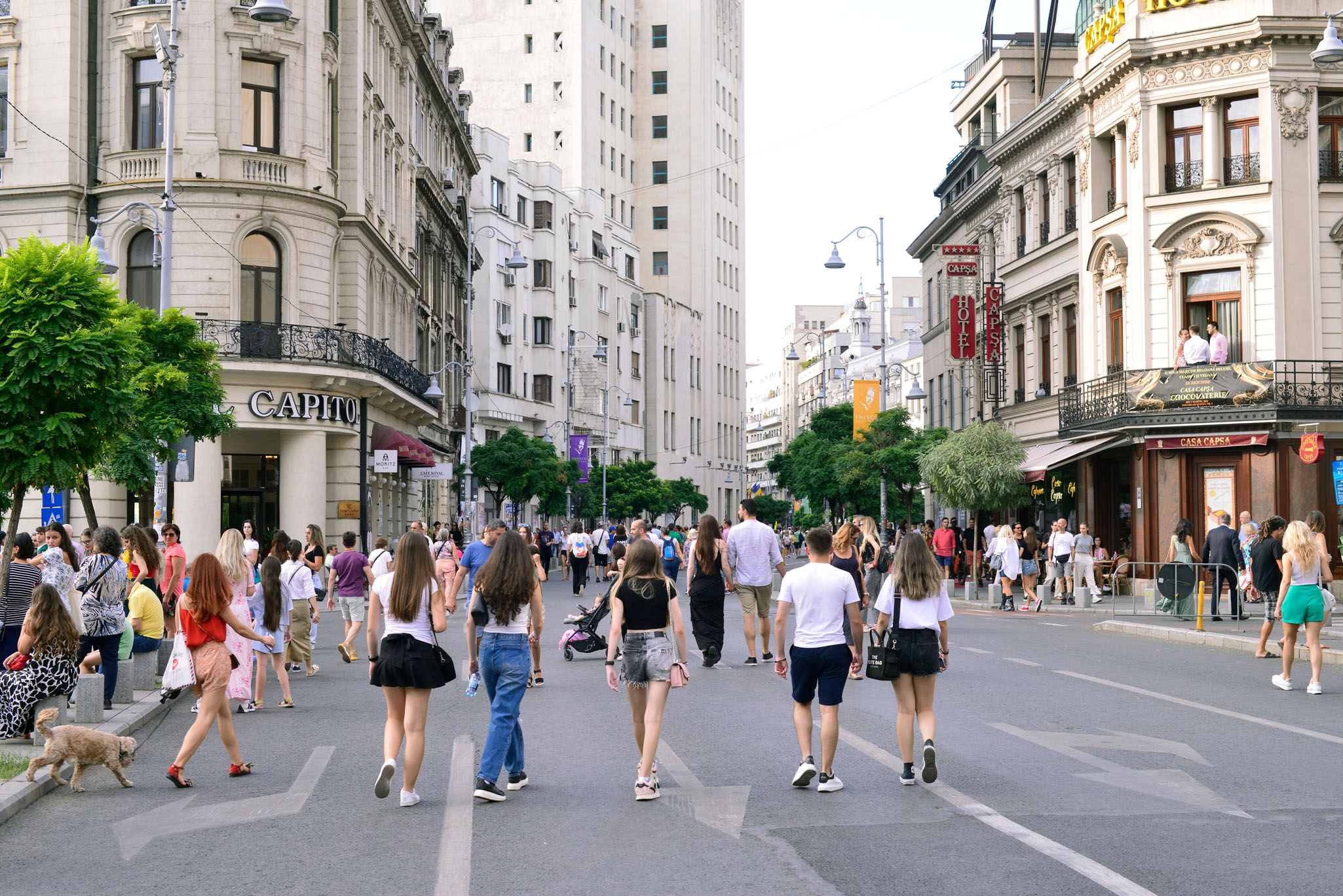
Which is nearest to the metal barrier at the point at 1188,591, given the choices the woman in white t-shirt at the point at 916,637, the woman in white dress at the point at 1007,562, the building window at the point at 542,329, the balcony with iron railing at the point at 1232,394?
the woman in white dress at the point at 1007,562

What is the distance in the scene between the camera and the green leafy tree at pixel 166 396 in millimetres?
22594

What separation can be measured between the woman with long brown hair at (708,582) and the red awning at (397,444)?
68.8ft

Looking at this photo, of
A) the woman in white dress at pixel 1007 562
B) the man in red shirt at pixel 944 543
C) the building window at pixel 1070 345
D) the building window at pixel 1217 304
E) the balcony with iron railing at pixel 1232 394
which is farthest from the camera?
the building window at pixel 1070 345

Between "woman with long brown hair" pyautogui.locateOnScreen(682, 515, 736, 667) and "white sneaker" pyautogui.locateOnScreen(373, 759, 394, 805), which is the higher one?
"woman with long brown hair" pyautogui.locateOnScreen(682, 515, 736, 667)

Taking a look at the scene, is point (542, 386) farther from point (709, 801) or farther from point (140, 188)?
point (709, 801)

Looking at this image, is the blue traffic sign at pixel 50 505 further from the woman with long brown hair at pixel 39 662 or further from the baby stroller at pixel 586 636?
the woman with long brown hair at pixel 39 662

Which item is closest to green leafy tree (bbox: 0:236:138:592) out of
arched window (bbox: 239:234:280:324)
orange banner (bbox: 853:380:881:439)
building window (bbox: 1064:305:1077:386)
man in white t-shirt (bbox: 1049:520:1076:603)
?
arched window (bbox: 239:234:280:324)

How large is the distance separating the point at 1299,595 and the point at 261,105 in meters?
27.2

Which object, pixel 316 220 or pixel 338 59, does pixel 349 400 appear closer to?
pixel 316 220

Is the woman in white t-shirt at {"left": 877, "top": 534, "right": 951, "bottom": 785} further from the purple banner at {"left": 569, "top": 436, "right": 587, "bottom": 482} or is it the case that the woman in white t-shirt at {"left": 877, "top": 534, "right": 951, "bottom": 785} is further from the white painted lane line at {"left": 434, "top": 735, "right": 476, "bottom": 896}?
the purple banner at {"left": 569, "top": 436, "right": 587, "bottom": 482}

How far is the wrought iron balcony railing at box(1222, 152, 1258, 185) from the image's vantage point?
3284 centimetres

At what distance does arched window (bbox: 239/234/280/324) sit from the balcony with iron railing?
2042 cm

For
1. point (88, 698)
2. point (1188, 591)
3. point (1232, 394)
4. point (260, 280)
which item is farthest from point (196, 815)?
point (1232, 394)

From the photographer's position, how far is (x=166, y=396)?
23266 millimetres
